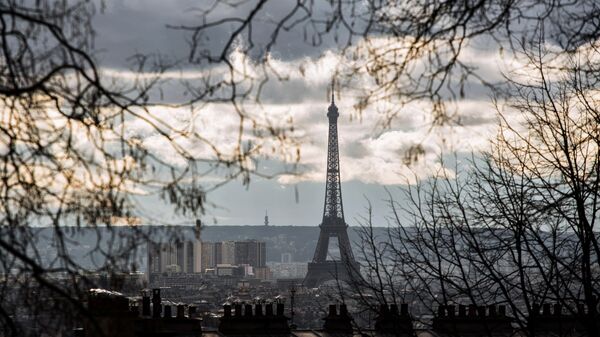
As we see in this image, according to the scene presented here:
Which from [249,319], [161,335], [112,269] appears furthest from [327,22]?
[249,319]

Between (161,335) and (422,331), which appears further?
(422,331)

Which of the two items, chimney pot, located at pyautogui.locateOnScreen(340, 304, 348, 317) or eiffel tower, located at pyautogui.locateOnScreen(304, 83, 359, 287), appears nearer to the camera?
chimney pot, located at pyautogui.locateOnScreen(340, 304, 348, 317)

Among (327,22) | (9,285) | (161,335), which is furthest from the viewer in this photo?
(161,335)

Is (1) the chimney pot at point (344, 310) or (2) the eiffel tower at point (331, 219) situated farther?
(2) the eiffel tower at point (331, 219)

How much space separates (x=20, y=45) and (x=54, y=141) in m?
0.61

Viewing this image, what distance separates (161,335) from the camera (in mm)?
11531

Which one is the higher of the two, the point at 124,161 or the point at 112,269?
the point at 124,161

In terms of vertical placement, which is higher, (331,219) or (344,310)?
(331,219)

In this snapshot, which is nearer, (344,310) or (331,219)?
(344,310)

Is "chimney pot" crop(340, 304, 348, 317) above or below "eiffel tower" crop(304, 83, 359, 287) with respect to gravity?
below

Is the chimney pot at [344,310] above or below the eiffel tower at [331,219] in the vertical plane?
below

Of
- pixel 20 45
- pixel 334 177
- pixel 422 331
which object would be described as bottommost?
pixel 422 331

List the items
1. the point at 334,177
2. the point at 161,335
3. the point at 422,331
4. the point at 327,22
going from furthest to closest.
A: the point at 334,177, the point at 422,331, the point at 161,335, the point at 327,22

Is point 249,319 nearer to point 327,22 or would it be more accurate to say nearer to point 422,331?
point 422,331
